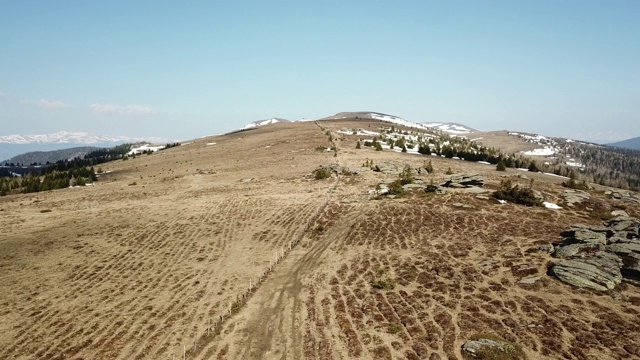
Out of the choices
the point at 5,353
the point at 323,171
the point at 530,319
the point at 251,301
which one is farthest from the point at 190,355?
the point at 323,171

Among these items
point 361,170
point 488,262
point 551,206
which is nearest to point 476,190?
point 551,206

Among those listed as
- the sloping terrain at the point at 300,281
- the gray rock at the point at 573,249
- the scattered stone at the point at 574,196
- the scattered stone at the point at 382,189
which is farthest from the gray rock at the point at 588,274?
the scattered stone at the point at 382,189

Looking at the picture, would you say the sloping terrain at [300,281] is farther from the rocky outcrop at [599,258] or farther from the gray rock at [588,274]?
the rocky outcrop at [599,258]

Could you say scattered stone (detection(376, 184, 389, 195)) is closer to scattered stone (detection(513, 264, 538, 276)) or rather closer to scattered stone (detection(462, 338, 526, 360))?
scattered stone (detection(513, 264, 538, 276))

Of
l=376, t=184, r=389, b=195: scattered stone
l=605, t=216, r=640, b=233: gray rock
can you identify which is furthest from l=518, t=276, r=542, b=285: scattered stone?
l=376, t=184, r=389, b=195: scattered stone

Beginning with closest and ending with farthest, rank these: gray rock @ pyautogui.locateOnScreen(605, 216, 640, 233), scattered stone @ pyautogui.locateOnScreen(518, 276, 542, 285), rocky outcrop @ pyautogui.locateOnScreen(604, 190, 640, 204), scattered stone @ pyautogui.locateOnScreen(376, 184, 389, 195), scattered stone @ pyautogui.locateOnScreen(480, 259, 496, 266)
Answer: scattered stone @ pyautogui.locateOnScreen(518, 276, 542, 285) → scattered stone @ pyautogui.locateOnScreen(480, 259, 496, 266) → gray rock @ pyautogui.locateOnScreen(605, 216, 640, 233) → rocky outcrop @ pyautogui.locateOnScreen(604, 190, 640, 204) → scattered stone @ pyautogui.locateOnScreen(376, 184, 389, 195)

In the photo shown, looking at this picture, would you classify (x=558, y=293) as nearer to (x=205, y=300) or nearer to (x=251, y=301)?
(x=251, y=301)

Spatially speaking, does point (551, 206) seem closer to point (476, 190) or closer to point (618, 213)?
point (618, 213)
